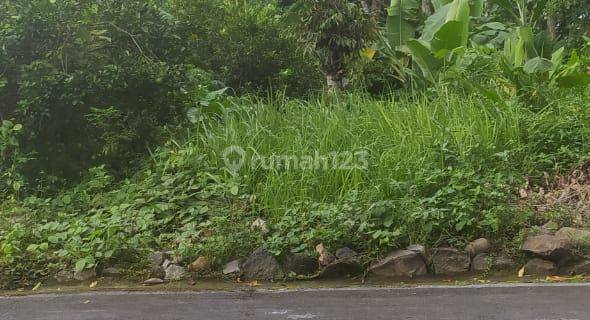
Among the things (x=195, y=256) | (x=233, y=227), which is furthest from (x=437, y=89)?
(x=195, y=256)

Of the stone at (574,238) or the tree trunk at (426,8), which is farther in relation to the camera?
the tree trunk at (426,8)

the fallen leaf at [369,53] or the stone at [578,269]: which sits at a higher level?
the fallen leaf at [369,53]

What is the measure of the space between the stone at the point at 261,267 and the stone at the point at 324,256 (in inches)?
12.0

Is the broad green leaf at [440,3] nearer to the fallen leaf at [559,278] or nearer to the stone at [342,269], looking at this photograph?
the fallen leaf at [559,278]

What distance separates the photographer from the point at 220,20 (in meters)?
7.66

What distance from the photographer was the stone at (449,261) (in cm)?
A: 388

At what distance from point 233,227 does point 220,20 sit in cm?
427

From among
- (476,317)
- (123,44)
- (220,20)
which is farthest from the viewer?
(220,20)

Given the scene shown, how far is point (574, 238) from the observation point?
3.85 meters

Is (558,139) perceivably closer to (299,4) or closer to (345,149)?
(345,149)

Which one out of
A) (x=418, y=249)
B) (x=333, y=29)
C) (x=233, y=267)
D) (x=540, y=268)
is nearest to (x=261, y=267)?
(x=233, y=267)

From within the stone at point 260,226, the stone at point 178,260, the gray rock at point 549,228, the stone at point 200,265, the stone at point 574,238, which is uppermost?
the stone at point 260,226

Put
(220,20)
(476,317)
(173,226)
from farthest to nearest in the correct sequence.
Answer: (220,20), (173,226), (476,317)

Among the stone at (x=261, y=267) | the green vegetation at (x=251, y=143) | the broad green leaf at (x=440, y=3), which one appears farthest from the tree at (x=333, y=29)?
the stone at (x=261, y=267)
